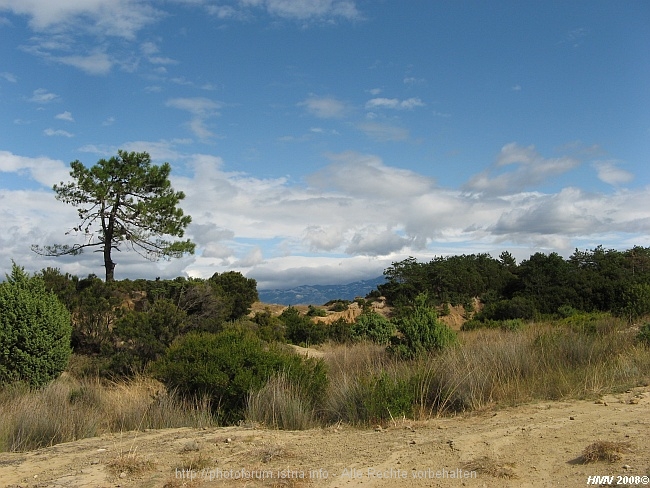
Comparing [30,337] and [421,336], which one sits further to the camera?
[421,336]

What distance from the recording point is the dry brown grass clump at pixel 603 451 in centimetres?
479

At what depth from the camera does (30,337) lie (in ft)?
35.8

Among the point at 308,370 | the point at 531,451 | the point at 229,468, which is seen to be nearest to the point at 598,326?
the point at 308,370

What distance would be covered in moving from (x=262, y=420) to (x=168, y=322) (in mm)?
8477

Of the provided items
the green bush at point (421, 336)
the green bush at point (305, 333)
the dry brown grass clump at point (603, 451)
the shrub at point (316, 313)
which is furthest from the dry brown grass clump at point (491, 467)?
the shrub at point (316, 313)

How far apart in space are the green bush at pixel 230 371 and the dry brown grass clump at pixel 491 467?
3.64m

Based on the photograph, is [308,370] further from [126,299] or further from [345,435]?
[126,299]

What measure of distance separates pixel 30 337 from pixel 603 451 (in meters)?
10.5

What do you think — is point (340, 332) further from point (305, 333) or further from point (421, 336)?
point (421, 336)

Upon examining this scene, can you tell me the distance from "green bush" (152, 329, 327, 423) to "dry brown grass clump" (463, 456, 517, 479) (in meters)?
3.64

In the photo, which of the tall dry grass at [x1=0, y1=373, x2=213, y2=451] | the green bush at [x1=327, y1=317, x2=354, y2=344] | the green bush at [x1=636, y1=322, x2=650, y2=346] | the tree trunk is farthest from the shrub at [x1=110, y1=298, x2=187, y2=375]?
the tree trunk

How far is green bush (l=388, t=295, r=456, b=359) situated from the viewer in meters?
11.3

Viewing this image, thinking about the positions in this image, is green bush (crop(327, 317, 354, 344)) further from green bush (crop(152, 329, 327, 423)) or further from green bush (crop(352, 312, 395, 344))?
green bush (crop(152, 329, 327, 423))

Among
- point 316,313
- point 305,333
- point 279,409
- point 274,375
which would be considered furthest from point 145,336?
point 316,313
